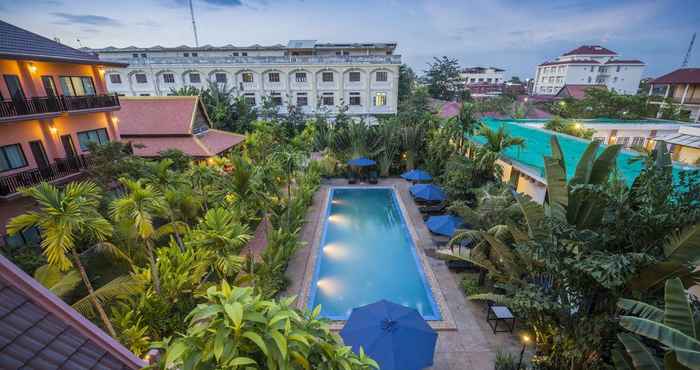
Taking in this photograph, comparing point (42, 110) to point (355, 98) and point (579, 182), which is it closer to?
point (579, 182)

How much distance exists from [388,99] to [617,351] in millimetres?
32941

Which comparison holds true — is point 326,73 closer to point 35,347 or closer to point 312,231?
point 312,231

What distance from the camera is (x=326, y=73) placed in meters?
34.2

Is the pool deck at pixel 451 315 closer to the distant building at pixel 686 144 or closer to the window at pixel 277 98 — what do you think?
the distant building at pixel 686 144

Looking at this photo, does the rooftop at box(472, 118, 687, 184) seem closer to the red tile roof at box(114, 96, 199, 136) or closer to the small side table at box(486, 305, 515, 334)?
the small side table at box(486, 305, 515, 334)

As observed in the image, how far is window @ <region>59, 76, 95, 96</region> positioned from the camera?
14.6 metres

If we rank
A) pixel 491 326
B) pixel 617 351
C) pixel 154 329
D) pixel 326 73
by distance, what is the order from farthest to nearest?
1. pixel 326 73
2. pixel 491 326
3. pixel 154 329
4. pixel 617 351

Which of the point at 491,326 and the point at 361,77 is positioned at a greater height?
the point at 361,77

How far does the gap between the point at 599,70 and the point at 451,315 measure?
78.1 meters

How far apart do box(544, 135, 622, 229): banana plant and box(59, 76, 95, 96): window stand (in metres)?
21.7

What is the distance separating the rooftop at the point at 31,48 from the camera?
11781 millimetres

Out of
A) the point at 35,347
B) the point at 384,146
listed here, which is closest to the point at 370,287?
the point at 35,347

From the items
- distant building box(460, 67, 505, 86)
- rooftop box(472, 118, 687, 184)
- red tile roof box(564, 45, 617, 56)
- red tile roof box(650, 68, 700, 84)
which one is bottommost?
rooftop box(472, 118, 687, 184)

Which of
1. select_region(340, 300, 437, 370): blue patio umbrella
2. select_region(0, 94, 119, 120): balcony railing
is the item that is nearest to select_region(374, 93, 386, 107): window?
select_region(0, 94, 119, 120): balcony railing
